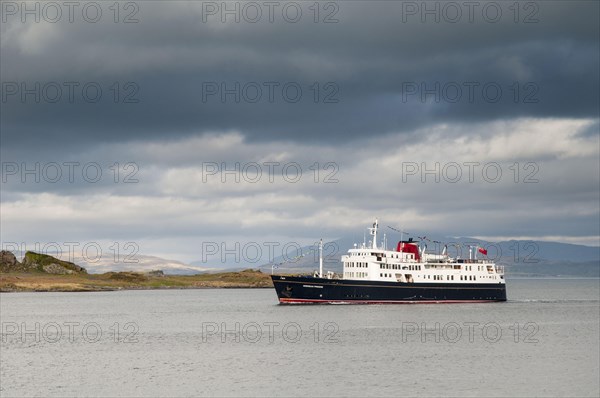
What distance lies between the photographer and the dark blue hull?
14238 centimetres

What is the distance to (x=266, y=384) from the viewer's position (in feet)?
224

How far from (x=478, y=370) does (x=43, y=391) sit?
117ft

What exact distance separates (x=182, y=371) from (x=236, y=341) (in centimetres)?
2440

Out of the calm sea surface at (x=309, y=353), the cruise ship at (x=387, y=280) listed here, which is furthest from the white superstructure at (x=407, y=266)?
the calm sea surface at (x=309, y=353)

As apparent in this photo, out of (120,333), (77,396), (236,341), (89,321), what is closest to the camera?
(77,396)

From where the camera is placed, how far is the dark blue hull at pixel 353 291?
467 ft

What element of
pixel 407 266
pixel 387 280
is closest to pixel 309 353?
pixel 387 280

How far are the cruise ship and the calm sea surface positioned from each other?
2.40m

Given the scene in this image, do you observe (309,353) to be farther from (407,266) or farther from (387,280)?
(407,266)

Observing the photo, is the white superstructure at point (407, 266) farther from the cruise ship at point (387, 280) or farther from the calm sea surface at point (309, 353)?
the calm sea surface at point (309, 353)

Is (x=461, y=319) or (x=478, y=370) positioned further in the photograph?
(x=461, y=319)

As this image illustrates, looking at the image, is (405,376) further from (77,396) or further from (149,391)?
(77,396)

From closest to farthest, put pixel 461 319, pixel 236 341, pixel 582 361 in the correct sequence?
pixel 582 361, pixel 236 341, pixel 461 319

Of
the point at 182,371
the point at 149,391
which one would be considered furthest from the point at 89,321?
the point at 149,391
